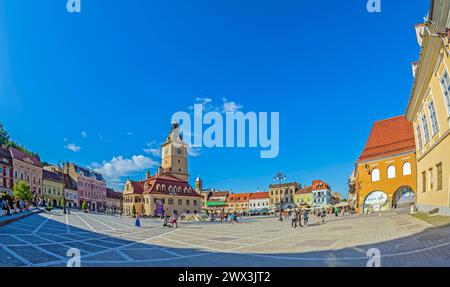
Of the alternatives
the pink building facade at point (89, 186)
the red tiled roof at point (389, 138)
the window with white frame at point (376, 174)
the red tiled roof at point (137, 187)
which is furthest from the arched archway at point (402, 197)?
the pink building facade at point (89, 186)

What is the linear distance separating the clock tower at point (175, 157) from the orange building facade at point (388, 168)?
57044 millimetres

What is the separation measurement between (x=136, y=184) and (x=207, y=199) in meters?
54.3

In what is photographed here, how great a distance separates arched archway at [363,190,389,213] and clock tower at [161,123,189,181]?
57.8 metres

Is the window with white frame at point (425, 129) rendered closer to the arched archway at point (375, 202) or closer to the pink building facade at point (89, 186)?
the arched archway at point (375, 202)

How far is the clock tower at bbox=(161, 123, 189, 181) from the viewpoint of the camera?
3275 inches

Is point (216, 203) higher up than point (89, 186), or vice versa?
point (89, 186)

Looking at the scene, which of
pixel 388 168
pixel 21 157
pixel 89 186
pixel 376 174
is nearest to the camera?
pixel 388 168

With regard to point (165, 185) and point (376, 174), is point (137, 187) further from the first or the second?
point (376, 174)

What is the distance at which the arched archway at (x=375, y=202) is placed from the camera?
31.4m

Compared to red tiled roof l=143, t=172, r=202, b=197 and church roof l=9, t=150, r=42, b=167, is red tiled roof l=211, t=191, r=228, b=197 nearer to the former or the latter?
red tiled roof l=143, t=172, r=202, b=197

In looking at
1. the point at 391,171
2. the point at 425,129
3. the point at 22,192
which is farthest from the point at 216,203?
the point at 425,129

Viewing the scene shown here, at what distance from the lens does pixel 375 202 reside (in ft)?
106

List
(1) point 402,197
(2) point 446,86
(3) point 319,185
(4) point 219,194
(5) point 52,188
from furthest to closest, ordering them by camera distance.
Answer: (4) point 219,194
(3) point 319,185
(5) point 52,188
(1) point 402,197
(2) point 446,86

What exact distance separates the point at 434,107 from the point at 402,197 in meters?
18.5
